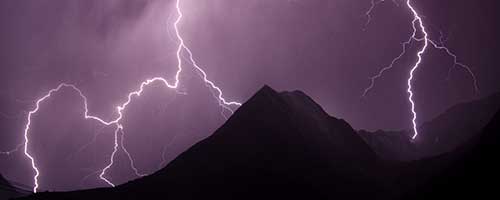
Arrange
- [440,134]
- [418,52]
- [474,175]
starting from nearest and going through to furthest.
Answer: [474,175]
[440,134]
[418,52]

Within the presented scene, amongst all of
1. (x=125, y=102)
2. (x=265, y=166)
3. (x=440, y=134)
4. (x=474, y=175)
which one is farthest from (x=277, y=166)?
(x=125, y=102)

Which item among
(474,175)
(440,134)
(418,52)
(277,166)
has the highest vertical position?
(418,52)

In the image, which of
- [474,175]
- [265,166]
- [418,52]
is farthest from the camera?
[418,52]

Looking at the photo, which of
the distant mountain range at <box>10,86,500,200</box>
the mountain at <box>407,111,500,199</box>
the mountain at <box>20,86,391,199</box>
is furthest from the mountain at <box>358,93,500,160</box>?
the mountain at <box>407,111,500,199</box>

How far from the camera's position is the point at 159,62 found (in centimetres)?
2002

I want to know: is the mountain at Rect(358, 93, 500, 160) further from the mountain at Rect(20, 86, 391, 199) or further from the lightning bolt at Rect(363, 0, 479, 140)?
the mountain at Rect(20, 86, 391, 199)

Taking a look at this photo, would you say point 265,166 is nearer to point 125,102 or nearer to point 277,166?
point 277,166

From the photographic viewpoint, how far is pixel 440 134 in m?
13.7

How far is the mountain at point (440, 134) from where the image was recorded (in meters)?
12.5

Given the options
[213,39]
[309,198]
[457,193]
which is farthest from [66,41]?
[457,193]

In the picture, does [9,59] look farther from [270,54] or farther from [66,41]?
[270,54]

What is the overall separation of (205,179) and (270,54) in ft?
38.1

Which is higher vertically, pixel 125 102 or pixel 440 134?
pixel 125 102

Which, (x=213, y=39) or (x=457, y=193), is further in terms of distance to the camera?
(x=213, y=39)
